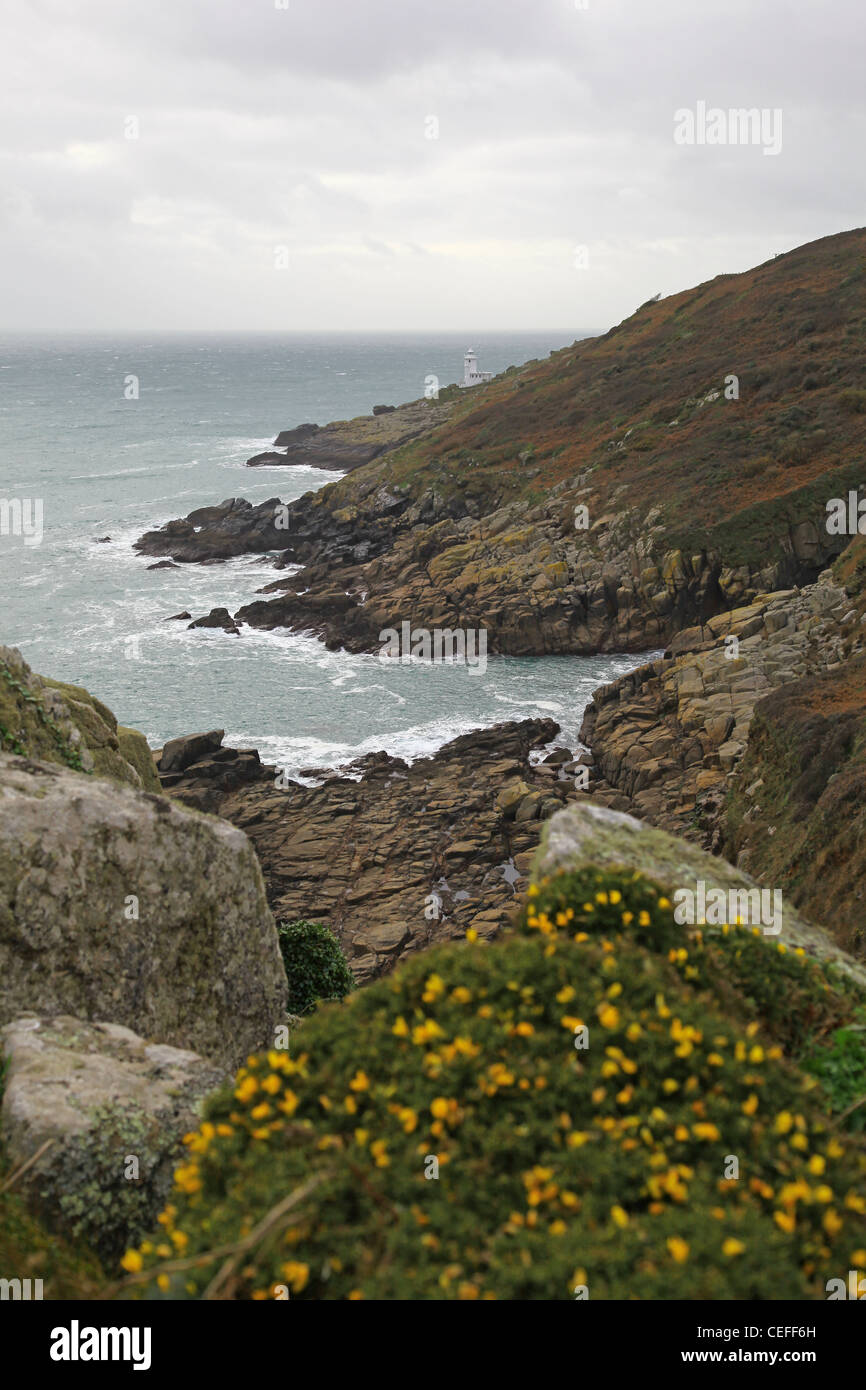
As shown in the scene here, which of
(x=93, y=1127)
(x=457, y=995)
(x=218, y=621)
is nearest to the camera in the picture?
(x=457, y=995)

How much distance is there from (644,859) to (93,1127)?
530 cm

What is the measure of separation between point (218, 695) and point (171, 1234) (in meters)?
37.1

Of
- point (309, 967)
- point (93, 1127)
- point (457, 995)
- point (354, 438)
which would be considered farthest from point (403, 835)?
point (354, 438)

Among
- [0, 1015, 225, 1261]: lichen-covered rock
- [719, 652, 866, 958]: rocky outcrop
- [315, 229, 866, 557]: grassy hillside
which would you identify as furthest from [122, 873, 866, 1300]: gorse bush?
[315, 229, 866, 557]: grassy hillside

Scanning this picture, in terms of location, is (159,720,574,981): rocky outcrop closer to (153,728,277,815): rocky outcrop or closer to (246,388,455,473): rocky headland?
(153,728,277,815): rocky outcrop

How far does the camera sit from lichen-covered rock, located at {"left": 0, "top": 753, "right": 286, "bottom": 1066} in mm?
10234

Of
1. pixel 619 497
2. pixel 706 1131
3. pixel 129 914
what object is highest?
pixel 619 497

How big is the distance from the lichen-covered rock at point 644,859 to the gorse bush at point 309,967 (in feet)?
37.1

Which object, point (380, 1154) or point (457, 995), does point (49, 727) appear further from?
point (380, 1154)

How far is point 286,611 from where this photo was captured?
167 feet

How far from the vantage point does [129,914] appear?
435 inches

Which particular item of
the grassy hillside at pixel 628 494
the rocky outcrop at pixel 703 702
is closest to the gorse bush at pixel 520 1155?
the rocky outcrop at pixel 703 702

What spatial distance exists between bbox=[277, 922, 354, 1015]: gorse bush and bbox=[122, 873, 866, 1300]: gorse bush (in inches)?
500
